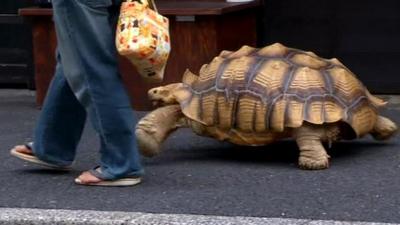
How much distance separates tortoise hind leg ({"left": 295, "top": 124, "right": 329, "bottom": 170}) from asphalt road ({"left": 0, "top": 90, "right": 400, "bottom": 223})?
5 centimetres

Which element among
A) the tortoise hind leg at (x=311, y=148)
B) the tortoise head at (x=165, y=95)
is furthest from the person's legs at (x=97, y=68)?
the tortoise hind leg at (x=311, y=148)

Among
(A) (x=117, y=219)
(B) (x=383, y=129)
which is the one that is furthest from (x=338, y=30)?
(A) (x=117, y=219)

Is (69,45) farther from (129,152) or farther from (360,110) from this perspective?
(360,110)

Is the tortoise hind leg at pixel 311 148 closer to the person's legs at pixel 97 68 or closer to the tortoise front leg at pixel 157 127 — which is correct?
the tortoise front leg at pixel 157 127

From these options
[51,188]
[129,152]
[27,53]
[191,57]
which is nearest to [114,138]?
[129,152]

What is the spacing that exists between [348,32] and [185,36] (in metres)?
1.34

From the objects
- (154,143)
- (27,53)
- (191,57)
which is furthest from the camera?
(27,53)

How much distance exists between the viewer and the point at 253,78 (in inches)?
230

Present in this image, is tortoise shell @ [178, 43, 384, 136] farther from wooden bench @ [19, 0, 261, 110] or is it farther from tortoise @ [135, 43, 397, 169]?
wooden bench @ [19, 0, 261, 110]

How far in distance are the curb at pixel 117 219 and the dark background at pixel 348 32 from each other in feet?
11.4

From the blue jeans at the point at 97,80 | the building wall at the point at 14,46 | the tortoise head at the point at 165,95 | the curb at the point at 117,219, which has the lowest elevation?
the building wall at the point at 14,46

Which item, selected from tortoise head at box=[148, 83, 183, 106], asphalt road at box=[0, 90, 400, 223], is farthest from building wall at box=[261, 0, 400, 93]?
tortoise head at box=[148, 83, 183, 106]

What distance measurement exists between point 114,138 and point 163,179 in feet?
1.66

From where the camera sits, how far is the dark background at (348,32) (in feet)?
26.0
